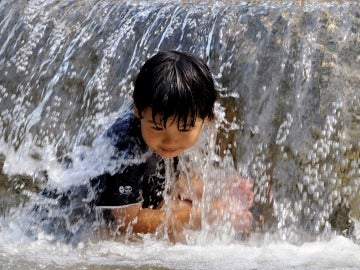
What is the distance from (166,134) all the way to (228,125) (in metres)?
0.68

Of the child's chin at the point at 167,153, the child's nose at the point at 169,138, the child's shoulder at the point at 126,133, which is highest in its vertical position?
the child's shoulder at the point at 126,133

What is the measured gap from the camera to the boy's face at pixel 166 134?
3.00 m

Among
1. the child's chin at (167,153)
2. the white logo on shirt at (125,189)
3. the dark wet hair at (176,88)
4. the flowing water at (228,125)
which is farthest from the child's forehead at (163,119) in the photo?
the flowing water at (228,125)

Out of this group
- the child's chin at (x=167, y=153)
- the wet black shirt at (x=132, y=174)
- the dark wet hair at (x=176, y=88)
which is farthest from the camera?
the wet black shirt at (x=132, y=174)

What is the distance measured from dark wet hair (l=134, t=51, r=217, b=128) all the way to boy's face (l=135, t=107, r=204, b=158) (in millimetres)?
26

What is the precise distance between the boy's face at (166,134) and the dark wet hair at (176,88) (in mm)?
26

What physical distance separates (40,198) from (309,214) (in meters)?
1.27

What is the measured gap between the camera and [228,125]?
144 inches

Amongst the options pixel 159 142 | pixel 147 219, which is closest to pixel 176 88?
pixel 159 142

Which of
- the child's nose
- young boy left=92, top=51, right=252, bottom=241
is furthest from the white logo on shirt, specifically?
the child's nose

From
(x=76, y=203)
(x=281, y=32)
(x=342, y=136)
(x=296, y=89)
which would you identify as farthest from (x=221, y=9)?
(x=76, y=203)

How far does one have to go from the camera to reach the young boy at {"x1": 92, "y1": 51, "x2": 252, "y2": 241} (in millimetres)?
2951

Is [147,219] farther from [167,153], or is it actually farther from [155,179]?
[167,153]

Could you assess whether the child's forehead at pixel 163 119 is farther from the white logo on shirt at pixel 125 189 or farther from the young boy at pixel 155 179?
the white logo on shirt at pixel 125 189
